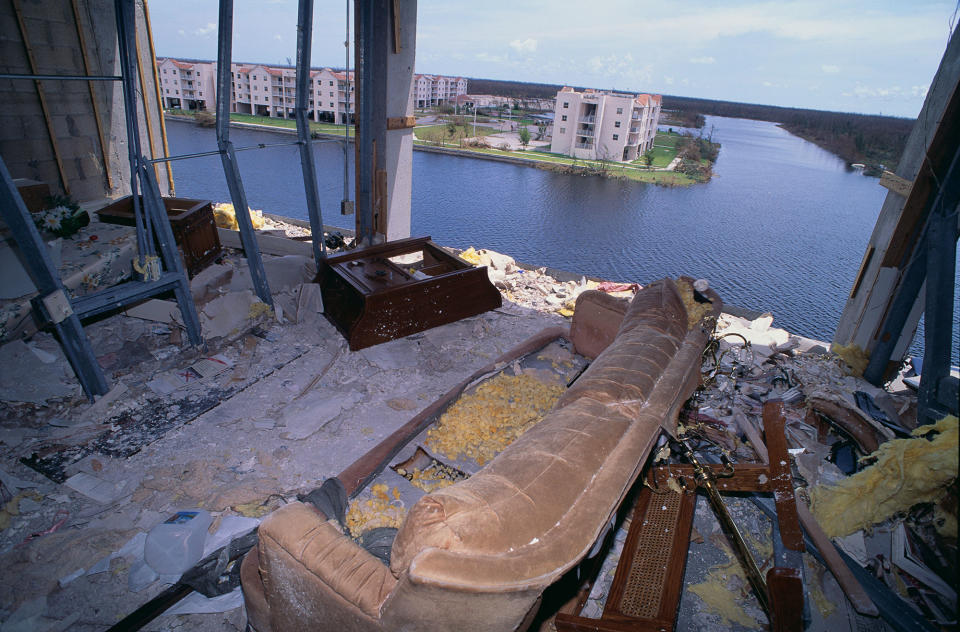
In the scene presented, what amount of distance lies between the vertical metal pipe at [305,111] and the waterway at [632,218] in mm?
12230

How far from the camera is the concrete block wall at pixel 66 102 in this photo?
7.28 metres

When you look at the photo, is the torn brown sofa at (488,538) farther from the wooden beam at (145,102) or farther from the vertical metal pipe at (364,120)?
the wooden beam at (145,102)

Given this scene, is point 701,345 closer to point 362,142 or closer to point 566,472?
point 566,472

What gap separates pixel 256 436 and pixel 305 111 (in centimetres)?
392

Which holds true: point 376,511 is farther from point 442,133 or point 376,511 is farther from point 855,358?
point 442,133

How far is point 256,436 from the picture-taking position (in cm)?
394

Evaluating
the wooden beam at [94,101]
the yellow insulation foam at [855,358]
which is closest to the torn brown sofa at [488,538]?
the yellow insulation foam at [855,358]

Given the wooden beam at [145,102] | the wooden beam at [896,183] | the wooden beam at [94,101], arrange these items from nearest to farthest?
the wooden beam at [896,183] → the wooden beam at [94,101] → the wooden beam at [145,102]

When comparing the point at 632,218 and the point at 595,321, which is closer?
the point at 595,321

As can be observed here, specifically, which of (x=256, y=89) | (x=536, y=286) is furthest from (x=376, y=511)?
(x=256, y=89)

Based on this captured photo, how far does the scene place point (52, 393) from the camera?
4184 mm

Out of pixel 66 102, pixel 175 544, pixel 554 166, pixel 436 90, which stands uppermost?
pixel 436 90

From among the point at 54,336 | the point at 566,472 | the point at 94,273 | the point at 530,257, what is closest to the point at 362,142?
the point at 94,273

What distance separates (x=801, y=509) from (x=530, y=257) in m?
16.3
